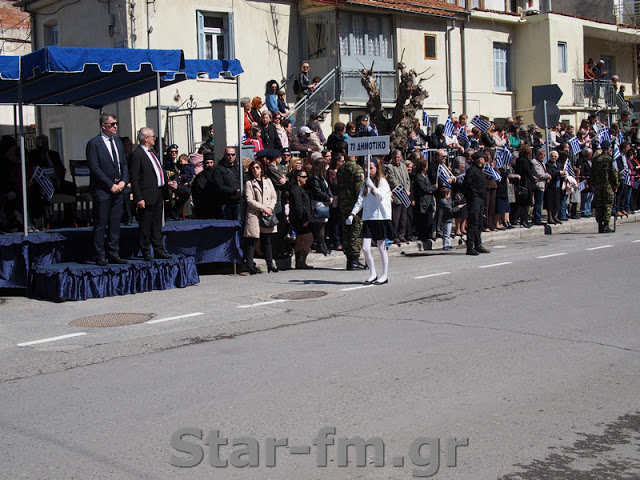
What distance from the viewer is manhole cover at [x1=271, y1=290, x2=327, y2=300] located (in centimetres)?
1162

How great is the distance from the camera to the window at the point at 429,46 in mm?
31859

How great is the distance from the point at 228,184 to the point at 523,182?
8828mm

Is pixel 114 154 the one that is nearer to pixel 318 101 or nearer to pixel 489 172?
pixel 489 172

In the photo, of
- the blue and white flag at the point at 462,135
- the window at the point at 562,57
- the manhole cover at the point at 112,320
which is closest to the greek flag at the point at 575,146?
the blue and white flag at the point at 462,135

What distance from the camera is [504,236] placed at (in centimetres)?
1961

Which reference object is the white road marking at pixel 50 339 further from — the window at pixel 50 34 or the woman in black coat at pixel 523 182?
the window at pixel 50 34

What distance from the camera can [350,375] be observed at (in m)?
7.23

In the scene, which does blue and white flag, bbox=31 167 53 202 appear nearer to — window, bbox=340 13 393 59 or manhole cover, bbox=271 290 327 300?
manhole cover, bbox=271 290 327 300

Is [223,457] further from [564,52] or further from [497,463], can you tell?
[564,52]

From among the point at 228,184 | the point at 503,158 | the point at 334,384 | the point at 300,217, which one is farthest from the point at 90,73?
the point at 503,158

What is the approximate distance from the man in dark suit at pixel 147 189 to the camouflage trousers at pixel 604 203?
11.6 meters

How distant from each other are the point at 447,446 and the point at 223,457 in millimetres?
1466

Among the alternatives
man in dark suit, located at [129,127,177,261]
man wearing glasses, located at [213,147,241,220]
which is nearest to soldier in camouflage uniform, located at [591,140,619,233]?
man wearing glasses, located at [213,147,241,220]

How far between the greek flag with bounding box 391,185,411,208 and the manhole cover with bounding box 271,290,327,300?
482cm
